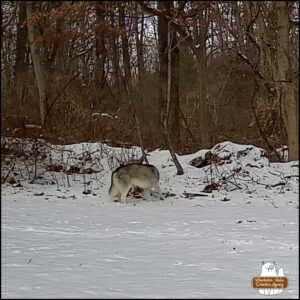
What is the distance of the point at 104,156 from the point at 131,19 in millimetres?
3449

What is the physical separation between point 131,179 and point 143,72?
8.90 meters

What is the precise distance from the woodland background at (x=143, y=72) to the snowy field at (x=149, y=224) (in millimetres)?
772

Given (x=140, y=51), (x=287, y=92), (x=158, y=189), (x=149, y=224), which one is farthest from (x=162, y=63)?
(x=287, y=92)

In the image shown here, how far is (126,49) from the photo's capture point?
17.7 meters

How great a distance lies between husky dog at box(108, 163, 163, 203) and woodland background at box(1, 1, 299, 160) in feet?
5.76

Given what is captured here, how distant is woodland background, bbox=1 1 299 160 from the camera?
10617 millimetres

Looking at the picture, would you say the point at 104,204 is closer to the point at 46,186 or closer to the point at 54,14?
the point at 46,186

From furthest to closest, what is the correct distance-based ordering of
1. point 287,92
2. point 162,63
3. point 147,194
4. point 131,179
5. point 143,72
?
point 143,72
point 162,63
point 147,194
point 131,179
point 287,92

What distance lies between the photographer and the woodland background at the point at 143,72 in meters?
10.6

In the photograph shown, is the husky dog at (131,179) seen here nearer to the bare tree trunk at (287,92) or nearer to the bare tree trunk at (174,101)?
the bare tree trunk at (287,92)

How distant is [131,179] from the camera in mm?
11078

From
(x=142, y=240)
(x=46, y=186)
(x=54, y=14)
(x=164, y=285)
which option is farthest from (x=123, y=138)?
(x=164, y=285)

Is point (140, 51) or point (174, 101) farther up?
point (140, 51)

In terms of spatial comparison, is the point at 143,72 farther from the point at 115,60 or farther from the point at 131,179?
the point at 131,179
